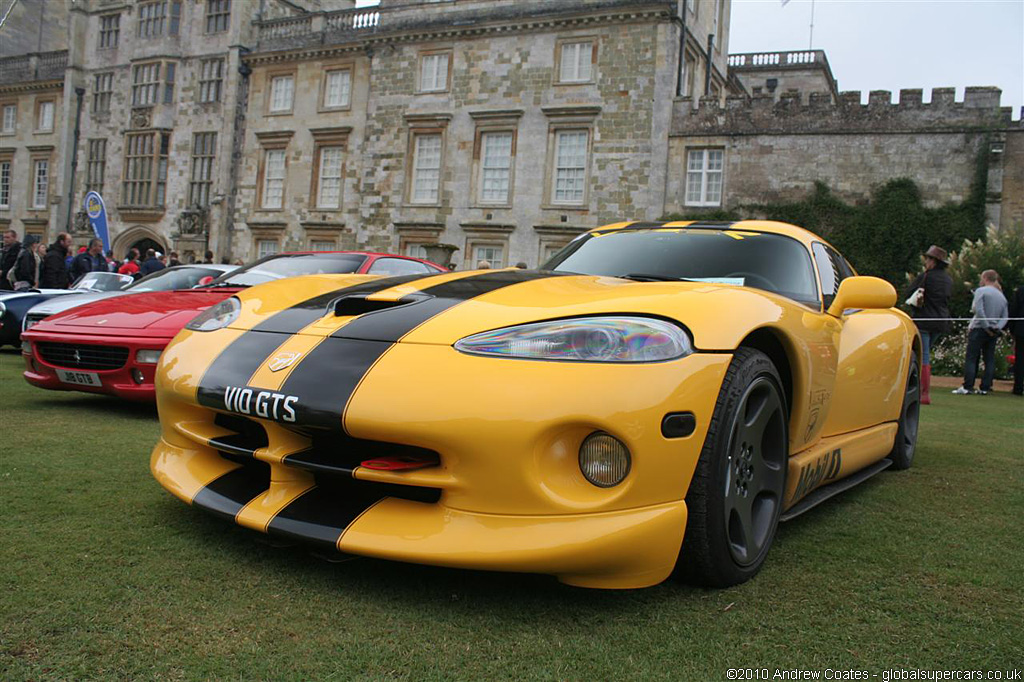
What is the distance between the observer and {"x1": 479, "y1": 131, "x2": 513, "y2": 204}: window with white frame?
2680cm

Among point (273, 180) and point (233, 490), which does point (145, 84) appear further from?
point (233, 490)

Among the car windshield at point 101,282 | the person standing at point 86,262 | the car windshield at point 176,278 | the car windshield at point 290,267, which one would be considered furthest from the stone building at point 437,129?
the car windshield at point 290,267

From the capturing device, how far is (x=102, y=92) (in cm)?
3534

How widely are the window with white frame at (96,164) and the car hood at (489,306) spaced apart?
3669 cm

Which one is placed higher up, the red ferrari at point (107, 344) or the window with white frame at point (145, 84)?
the window with white frame at point (145, 84)

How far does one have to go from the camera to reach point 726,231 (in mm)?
3896

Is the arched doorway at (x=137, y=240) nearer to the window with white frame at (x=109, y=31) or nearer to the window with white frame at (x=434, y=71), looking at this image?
the window with white frame at (x=109, y=31)

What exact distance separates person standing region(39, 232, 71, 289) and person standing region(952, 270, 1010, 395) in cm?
1315

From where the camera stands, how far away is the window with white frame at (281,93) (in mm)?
31141

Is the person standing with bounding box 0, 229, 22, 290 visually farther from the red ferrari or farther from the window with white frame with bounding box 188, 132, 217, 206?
the window with white frame with bounding box 188, 132, 217, 206

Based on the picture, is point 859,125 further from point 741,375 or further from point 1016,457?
point 741,375

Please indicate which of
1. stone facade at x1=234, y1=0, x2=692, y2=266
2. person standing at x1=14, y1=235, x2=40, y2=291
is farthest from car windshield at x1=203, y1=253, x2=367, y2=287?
stone facade at x1=234, y1=0, x2=692, y2=266

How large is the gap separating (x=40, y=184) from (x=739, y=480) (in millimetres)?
42677

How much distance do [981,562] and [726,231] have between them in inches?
69.9
